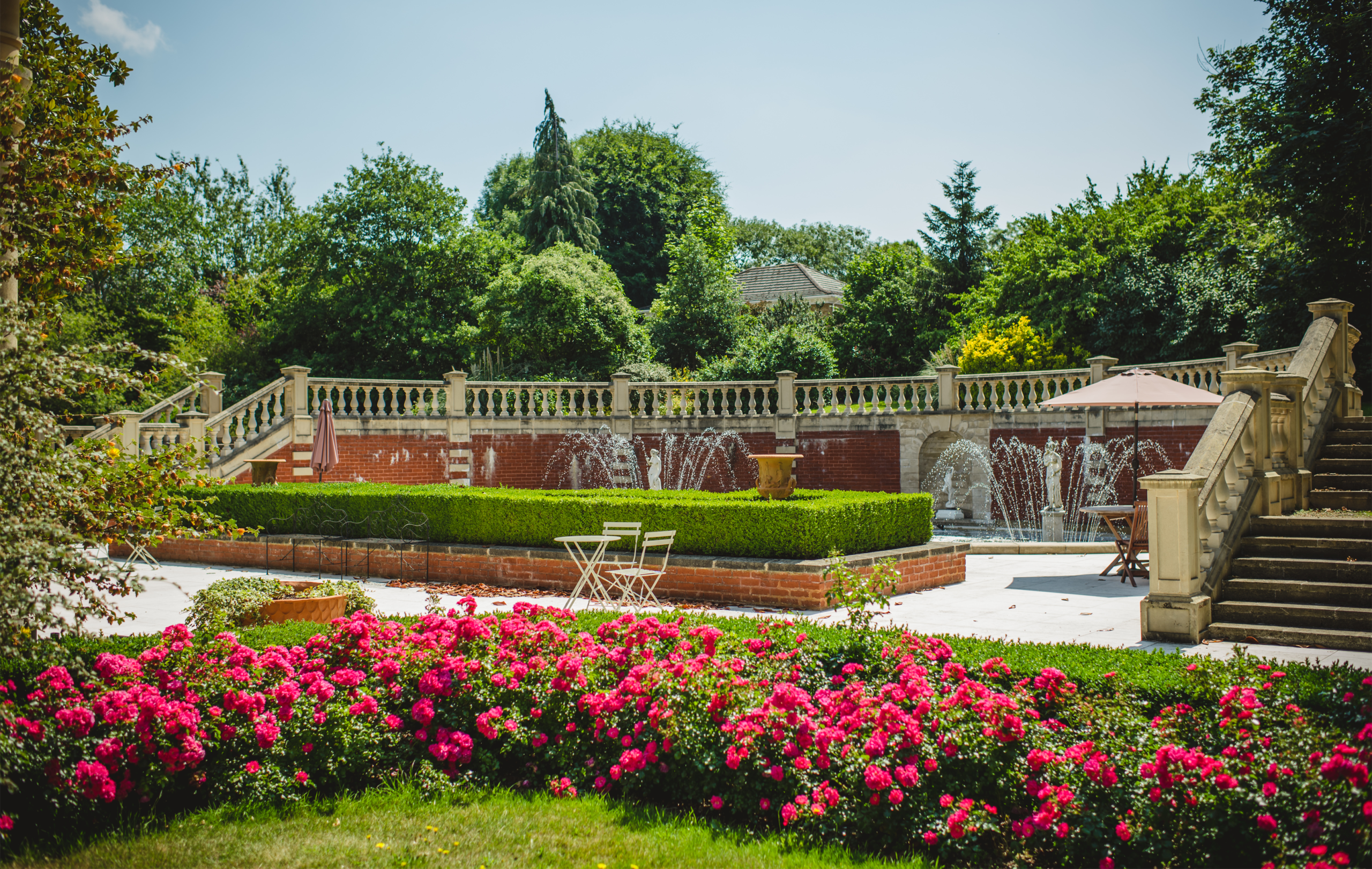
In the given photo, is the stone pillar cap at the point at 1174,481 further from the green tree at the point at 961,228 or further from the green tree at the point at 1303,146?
the green tree at the point at 961,228

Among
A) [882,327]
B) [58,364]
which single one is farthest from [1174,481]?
[882,327]

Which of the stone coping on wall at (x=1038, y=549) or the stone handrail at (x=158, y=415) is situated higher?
the stone handrail at (x=158, y=415)

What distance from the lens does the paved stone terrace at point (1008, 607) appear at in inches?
315

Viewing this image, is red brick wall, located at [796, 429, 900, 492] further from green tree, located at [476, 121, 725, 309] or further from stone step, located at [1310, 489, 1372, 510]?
green tree, located at [476, 121, 725, 309]

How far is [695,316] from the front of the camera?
3141 centimetres

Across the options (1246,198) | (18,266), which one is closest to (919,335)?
(1246,198)

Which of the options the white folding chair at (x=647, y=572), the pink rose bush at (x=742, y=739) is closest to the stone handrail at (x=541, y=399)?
the white folding chair at (x=647, y=572)

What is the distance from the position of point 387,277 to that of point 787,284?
2513 centimetres

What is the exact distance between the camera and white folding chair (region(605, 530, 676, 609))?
33.1 ft

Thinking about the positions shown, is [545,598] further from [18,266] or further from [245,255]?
[245,255]

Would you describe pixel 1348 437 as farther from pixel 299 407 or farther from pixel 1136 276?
pixel 299 407

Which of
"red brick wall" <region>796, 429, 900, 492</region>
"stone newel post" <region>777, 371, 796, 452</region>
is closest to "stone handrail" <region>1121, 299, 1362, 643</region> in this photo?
"red brick wall" <region>796, 429, 900, 492</region>

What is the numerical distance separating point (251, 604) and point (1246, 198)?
22.7 meters

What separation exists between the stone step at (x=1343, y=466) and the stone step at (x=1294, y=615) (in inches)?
128
